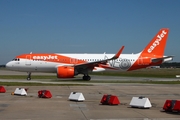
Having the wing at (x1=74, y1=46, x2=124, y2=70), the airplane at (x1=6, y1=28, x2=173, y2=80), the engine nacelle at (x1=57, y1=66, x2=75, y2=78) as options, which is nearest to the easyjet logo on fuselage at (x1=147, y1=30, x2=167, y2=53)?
the airplane at (x1=6, y1=28, x2=173, y2=80)

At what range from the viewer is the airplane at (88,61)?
3358 cm

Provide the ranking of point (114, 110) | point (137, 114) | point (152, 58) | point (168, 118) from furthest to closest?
point (152, 58) → point (114, 110) → point (137, 114) → point (168, 118)

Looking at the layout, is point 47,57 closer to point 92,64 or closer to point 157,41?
point 92,64

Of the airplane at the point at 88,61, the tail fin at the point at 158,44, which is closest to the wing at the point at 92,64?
the airplane at the point at 88,61

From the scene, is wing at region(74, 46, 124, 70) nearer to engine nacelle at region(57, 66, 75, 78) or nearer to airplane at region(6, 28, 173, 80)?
airplane at region(6, 28, 173, 80)

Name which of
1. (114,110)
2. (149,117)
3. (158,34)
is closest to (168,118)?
(149,117)

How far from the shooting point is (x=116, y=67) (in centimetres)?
3609

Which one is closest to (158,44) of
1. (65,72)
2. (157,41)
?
(157,41)

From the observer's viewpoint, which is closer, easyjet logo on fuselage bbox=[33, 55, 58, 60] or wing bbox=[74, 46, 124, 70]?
wing bbox=[74, 46, 124, 70]

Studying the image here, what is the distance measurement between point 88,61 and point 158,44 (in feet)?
30.8

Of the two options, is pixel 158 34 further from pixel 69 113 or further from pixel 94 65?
pixel 69 113

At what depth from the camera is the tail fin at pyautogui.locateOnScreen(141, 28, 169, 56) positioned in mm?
37375

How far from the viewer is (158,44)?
3759 cm

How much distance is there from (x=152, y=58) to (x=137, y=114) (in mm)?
26965
